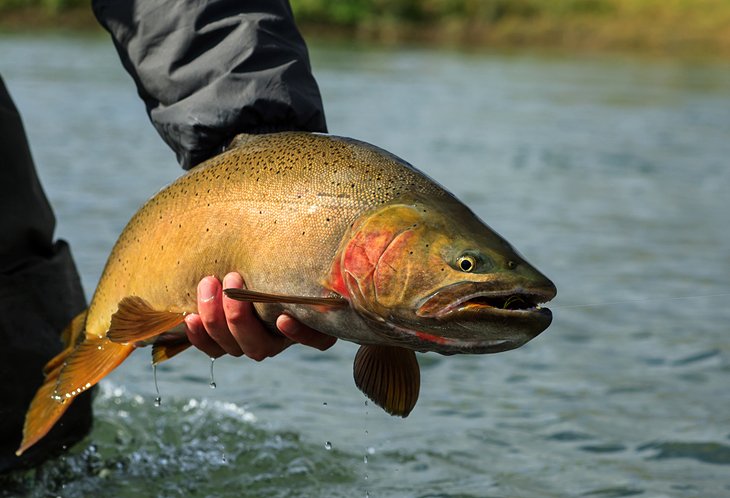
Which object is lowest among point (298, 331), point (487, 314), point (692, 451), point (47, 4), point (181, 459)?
point (47, 4)

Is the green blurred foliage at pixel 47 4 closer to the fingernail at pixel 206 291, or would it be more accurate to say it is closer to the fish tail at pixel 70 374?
the fish tail at pixel 70 374

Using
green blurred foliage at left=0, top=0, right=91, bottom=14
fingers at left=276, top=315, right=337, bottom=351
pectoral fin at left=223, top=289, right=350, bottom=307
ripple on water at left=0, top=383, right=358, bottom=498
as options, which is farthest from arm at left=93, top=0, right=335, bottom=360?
green blurred foliage at left=0, top=0, right=91, bottom=14

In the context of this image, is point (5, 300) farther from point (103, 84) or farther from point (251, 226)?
point (103, 84)

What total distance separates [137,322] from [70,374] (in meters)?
0.46

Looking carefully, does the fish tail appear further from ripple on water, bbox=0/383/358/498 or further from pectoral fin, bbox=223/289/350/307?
pectoral fin, bbox=223/289/350/307

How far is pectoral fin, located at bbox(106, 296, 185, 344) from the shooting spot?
2.76 meters

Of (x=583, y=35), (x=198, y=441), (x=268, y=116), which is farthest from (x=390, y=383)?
(x=583, y=35)

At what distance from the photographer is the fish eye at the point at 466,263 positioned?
7.45 ft

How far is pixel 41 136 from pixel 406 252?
11573mm

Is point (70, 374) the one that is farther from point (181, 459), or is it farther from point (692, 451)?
point (692, 451)

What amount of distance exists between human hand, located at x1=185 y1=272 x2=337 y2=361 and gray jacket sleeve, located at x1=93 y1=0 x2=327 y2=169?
58 centimetres

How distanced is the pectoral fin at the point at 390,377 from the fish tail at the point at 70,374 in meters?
0.71

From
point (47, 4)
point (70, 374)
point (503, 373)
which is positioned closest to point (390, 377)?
point (70, 374)

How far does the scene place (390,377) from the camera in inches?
104
